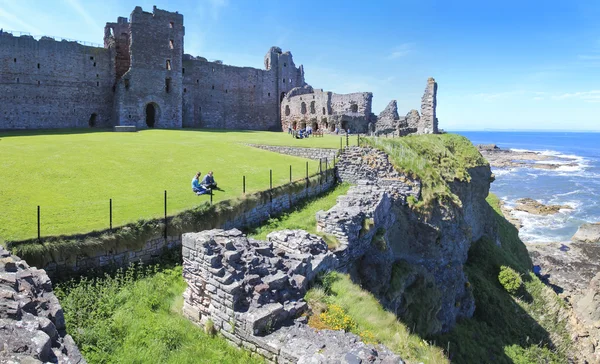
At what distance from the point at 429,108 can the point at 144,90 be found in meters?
28.6

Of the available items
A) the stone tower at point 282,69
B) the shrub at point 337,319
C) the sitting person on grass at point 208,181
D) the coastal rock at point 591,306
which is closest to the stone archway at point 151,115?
the stone tower at point 282,69

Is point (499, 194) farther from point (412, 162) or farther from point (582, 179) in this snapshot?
point (412, 162)

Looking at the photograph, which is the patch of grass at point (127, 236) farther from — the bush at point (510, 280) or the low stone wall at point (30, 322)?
the bush at point (510, 280)

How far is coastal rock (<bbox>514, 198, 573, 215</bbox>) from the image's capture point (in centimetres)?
5212

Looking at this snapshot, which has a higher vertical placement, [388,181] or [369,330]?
[388,181]

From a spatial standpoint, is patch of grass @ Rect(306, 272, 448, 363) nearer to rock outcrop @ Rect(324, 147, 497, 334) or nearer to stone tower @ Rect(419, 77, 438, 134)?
rock outcrop @ Rect(324, 147, 497, 334)

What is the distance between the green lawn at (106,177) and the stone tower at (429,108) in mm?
16785

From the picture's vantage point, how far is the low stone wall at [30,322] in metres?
4.76

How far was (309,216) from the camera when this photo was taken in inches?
659

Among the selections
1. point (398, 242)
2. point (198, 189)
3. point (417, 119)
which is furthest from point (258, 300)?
point (417, 119)

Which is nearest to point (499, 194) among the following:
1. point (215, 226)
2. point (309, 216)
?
point (309, 216)

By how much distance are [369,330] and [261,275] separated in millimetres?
2651

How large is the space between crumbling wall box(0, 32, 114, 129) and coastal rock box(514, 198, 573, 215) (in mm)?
52266

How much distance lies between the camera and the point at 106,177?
1658 centimetres
